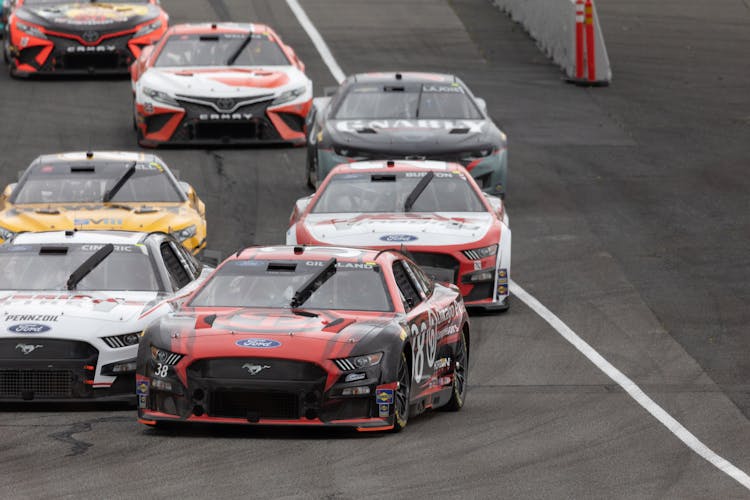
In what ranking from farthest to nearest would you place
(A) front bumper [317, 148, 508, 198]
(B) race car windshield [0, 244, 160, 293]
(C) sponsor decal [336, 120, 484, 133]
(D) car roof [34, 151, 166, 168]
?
(C) sponsor decal [336, 120, 484, 133] → (A) front bumper [317, 148, 508, 198] → (D) car roof [34, 151, 166, 168] → (B) race car windshield [0, 244, 160, 293]

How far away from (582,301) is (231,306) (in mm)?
6601

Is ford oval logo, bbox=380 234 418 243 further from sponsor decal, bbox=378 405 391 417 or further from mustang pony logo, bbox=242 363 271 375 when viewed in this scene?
mustang pony logo, bbox=242 363 271 375

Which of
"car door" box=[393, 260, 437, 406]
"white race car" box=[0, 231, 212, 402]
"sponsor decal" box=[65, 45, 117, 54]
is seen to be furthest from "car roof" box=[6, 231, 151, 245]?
"sponsor decal" box=[65, 45, 117, 54]

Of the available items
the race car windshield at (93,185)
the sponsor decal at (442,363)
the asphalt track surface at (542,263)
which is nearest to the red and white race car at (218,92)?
the asphalt track surface at (542,263)

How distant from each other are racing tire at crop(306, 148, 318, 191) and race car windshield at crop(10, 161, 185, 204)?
133 inches

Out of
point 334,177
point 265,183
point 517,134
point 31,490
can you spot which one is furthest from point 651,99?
point 31,490

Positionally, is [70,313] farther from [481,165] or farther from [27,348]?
[481,165]

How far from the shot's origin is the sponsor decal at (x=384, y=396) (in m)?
12.1

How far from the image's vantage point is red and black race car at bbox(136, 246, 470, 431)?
12.0m

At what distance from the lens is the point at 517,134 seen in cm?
2806

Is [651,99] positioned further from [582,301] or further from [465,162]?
[582,301]

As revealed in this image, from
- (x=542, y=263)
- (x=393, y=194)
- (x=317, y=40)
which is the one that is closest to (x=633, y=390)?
(x=393, y=194)

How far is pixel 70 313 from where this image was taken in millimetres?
13812

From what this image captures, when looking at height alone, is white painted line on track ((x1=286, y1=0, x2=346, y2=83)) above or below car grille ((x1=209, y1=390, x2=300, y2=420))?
below
